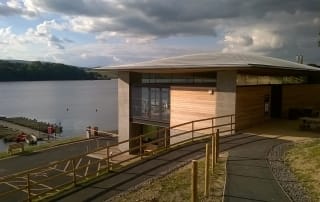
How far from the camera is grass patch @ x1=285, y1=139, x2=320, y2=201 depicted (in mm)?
10316

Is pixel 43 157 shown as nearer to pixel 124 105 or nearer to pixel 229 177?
pixel 124 105

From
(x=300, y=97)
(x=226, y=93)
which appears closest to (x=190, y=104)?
(x=226, y=93)

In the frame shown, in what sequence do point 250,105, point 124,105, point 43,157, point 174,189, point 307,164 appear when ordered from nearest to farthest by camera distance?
point 174,189 < point 307,164 < point 250,105 < point 43,157 < point 124,105

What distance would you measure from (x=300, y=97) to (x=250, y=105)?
7480 millimetres

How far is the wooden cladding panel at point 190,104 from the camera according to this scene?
2097 cm

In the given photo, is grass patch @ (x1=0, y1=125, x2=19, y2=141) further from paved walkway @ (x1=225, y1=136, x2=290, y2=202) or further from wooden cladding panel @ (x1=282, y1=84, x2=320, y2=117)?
paved walkway @ (x1=225, y1=136, x2=290, y2=202)

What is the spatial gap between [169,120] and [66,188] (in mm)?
11457

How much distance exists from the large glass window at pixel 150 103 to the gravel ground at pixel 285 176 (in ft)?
31.3

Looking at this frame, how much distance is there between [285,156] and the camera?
13.8 m

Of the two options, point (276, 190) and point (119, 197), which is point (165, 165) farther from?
point (276, 190)

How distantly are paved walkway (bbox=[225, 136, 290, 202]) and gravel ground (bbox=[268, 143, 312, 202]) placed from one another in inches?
6.8

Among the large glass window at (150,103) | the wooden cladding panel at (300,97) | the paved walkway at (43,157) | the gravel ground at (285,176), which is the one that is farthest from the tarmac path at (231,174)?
the wooden cladding panel at (300,97)

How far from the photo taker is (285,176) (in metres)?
11.4

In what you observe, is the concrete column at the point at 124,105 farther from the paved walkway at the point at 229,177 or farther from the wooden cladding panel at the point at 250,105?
the paved walkway at the point at 229,177
